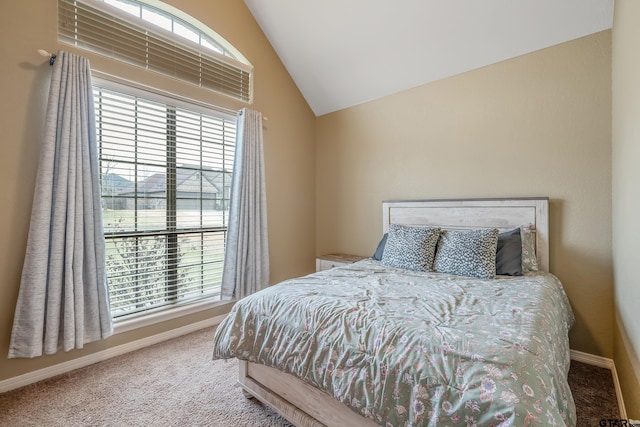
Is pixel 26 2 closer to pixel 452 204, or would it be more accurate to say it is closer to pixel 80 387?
pixel 80 387

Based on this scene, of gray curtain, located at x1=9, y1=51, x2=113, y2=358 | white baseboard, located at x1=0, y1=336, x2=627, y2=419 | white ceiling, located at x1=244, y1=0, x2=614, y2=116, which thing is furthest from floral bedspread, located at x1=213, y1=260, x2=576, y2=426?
white ceiling, located at x1=244, y1=0, x2=614, y2=116

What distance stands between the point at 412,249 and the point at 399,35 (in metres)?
1.92

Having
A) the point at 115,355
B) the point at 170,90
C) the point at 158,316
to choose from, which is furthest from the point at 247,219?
the point at 115,355

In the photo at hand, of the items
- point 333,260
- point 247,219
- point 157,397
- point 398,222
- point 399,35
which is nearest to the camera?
point 157,397

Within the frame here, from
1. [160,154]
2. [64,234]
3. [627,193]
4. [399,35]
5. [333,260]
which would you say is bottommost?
[333,260]

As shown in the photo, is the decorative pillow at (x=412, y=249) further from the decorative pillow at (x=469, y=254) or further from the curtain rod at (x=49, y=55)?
the curtain rod at (x=49, y=55)

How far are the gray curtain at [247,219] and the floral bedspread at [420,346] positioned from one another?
1134mm

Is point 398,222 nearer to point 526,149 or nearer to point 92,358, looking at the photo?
point 526,149

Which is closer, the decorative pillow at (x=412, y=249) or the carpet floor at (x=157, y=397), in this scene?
the carpet floor at (x=157, y=397)

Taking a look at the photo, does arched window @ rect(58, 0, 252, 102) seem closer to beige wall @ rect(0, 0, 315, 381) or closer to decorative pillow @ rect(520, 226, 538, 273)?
beige wall @ rect(0, 0, 315, 381)

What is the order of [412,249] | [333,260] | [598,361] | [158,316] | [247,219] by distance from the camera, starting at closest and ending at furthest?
[598,361] < [412,249] < [158,316] < [247,219] < [333,260]

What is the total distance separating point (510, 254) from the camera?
219cm

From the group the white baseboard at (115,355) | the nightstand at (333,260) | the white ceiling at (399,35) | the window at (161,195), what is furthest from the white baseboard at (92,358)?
the white ceiling at (399,35)

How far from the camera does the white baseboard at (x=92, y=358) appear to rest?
1901mm
